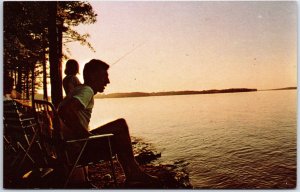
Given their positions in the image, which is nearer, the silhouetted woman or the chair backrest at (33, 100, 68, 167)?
the chair backrest at (33, 100, 68, 167)

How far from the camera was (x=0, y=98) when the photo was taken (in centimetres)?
424

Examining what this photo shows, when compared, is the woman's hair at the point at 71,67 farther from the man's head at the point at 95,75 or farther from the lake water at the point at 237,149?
the lake water at the point at 237,149

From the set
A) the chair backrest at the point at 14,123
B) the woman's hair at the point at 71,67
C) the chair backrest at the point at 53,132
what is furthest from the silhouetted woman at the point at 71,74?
the chair backrest at the point at 53,132

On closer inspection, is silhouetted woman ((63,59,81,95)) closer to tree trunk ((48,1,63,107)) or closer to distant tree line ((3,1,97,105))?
distant tree line ((3,1,97,105))

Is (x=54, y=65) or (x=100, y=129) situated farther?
(x=54, y=65)

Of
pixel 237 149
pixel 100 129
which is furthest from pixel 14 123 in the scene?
pixel 237 149

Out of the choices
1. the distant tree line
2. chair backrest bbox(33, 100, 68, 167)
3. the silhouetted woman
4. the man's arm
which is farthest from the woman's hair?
the man's arm

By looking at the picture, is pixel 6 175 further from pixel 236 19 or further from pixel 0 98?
pixel 236 19

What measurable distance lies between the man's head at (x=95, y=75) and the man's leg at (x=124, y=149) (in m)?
0.33

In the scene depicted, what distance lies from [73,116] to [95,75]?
0.45 metres

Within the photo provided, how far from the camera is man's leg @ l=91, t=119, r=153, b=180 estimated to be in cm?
316

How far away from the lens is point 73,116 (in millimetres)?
2891

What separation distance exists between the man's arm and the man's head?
30 cm

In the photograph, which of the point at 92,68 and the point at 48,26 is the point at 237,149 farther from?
the point at 92,68
